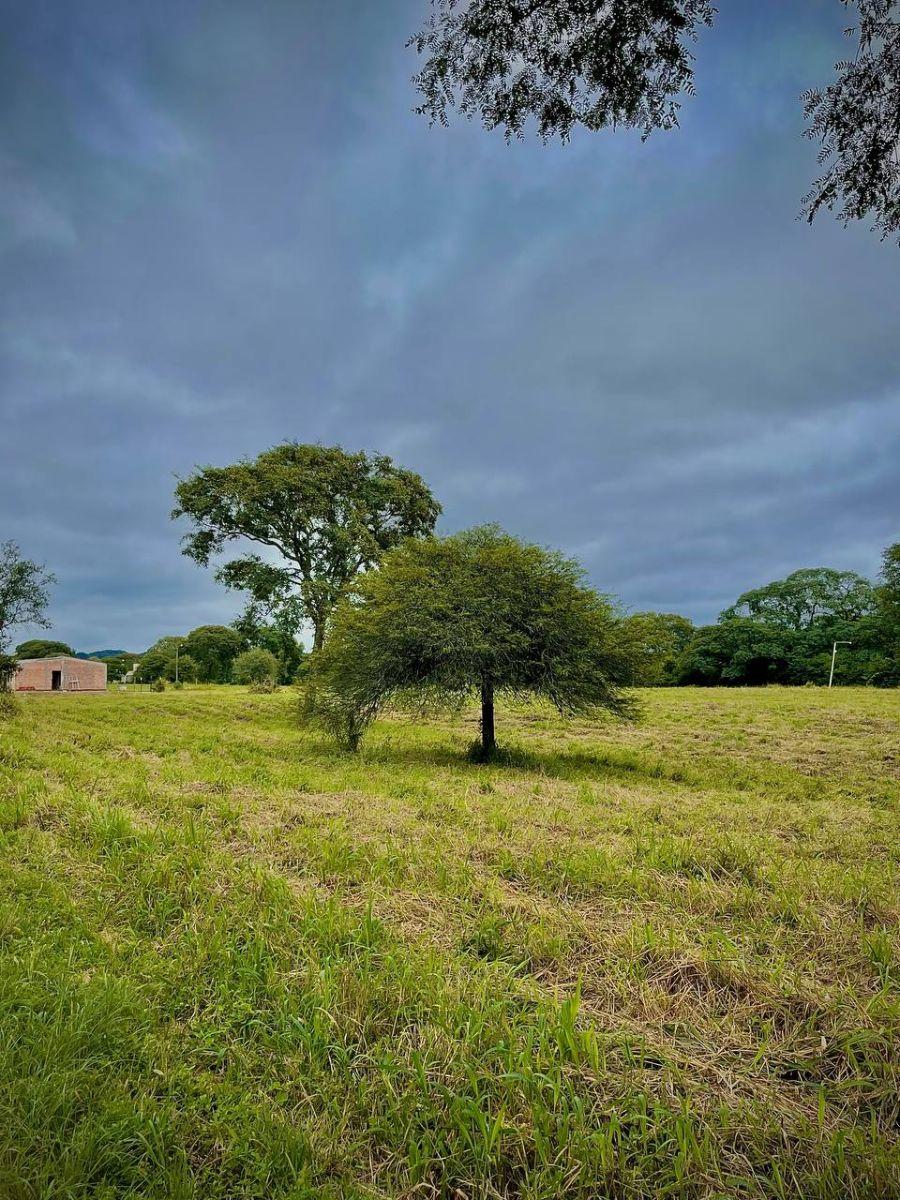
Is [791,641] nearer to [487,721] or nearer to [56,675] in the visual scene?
[487,721]

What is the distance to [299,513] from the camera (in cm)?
3023

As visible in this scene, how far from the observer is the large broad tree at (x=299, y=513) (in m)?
29.9


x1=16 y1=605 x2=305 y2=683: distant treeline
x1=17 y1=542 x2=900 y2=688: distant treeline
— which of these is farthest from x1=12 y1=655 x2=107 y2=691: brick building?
x1=17 y1=542 x2=900 y2=688: distant treeline

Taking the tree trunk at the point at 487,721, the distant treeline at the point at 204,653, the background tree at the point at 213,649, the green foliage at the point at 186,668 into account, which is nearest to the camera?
the tree trunk at the point at 487,721

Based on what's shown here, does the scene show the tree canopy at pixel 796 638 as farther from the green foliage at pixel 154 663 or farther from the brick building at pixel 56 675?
the green foliage at pixel 154 663

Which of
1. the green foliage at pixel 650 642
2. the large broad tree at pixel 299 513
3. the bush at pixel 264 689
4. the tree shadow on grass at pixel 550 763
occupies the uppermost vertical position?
the large broad tree at pixel 299 513

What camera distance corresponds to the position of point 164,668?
298 ft

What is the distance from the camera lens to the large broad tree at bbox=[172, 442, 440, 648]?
98.1 ft

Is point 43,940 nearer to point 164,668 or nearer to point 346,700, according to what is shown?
point 346,700

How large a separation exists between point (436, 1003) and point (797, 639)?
69.7 meters

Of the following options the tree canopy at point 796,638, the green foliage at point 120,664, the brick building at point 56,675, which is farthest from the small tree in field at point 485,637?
the green foliage at point 120,664

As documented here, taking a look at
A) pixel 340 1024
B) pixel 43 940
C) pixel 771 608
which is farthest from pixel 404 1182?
pixel 771 608

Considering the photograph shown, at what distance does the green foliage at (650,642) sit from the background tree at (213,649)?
79588 mm

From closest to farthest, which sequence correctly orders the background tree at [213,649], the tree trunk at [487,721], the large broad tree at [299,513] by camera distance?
the tree trunk at [487,721] < the large broad tree at [299,513] < the background tree at [213,649]
